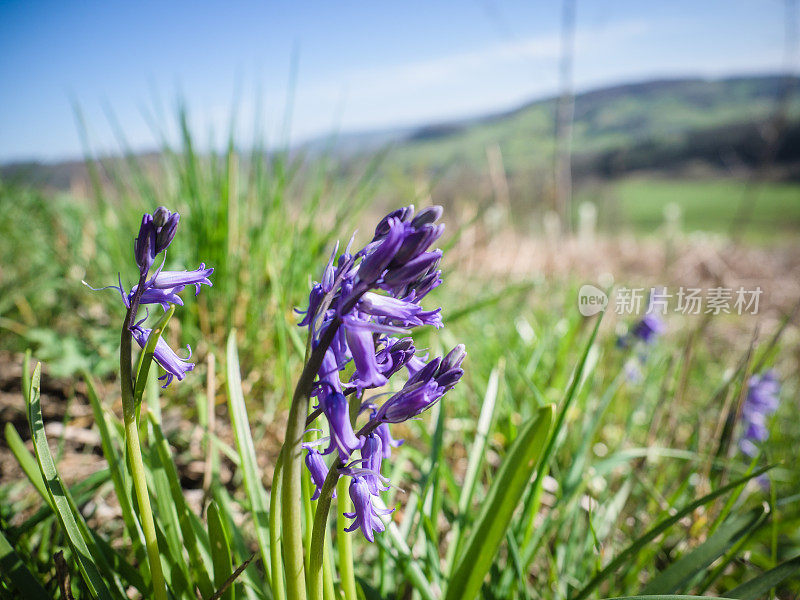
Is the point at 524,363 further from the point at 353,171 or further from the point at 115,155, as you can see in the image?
the point at 115,155

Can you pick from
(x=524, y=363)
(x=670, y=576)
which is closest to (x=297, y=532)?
(x=670, y=576)

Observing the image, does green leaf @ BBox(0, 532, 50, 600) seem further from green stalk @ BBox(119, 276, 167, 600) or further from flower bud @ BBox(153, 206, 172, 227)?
flower bud @ BBox(153, 206, 172, 227)

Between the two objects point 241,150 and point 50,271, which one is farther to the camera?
point 50,271

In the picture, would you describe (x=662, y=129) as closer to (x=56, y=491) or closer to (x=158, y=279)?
(x=158, y=279)

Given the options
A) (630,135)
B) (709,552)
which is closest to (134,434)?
(709,552)

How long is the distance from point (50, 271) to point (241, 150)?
6.64 ft

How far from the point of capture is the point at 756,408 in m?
3.61

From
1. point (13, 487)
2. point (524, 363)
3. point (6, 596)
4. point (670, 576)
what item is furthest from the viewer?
point (524, 363)

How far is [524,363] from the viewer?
364cm

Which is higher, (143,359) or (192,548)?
(143,359)

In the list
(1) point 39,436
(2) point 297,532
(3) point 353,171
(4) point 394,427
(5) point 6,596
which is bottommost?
(4) point 394,427

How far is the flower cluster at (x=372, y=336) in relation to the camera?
94 centimetres

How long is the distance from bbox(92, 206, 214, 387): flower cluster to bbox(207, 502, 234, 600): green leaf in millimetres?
421

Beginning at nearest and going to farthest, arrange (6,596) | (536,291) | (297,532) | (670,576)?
(297,532)
(6,596)
(670,576)
(536,291)
